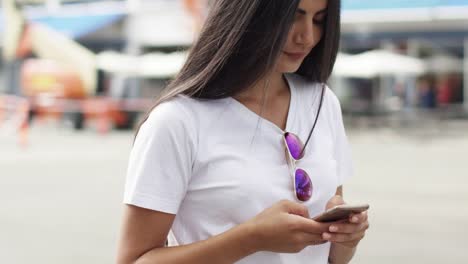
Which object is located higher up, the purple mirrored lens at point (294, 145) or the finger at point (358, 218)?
the purple mirrored lens at point (294, 145)

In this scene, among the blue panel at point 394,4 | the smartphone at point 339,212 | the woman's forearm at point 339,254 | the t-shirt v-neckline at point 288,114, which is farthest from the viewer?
the blue panel at point 394,4

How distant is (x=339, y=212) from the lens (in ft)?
4.30

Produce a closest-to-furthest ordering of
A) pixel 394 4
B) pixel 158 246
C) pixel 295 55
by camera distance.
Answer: pixel 158 246, pixel 295 55, pixel 394 4

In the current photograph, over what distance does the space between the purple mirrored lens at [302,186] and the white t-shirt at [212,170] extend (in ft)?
0.05

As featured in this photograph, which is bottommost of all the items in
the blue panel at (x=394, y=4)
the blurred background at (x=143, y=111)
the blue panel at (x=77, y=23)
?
the blurred background at (x=143, y=111)

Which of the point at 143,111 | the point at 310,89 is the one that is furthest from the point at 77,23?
the point at 310,89

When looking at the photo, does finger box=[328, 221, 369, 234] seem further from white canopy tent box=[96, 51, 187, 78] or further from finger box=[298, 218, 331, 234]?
white canopy tent box=[96, 51, 187, 78]

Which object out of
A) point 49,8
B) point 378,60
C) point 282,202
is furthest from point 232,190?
point 49,8

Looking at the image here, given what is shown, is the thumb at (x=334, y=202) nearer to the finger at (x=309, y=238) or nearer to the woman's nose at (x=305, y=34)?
the finger at (x=309, y=238)

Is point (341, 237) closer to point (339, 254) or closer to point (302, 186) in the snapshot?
point (302, 186)

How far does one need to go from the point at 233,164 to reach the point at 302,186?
16 centimetres

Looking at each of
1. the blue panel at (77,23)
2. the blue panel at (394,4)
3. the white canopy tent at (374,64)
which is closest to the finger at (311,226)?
the white canopy tent at (374,64)

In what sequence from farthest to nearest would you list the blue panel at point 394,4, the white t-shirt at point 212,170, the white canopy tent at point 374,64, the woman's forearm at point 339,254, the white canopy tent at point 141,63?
the white canopy tent at point 141,63 → the blue panel at point 394,4 → the white canopy tent at point 374,64 → the woman's forearm at point 339,254 → the white t-shirt at point 212,170

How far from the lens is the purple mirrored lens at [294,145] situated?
4.87 ft
